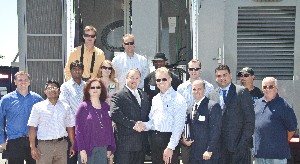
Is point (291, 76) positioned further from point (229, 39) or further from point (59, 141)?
point (59, 141)

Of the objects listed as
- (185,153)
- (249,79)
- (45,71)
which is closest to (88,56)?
(45,71)

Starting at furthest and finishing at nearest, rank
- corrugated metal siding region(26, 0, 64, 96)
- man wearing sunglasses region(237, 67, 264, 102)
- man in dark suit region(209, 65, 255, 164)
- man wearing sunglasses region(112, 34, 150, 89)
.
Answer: corrugated metal siding region(26, 0, 64, 96)
man wearing sunglasses region(112, 34, 150, 89)
man wearing sunglasses region(237, 67, 264, 102)
man in dark suit region(209, 65, 255, 164)

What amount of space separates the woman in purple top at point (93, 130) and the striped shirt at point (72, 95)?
480 mm

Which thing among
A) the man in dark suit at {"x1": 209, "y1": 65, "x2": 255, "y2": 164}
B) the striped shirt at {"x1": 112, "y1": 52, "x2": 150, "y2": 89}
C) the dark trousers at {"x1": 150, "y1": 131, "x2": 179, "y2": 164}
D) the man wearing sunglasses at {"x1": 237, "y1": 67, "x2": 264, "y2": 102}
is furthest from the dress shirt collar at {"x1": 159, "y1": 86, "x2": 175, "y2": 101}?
the man wearing sunglasses at {"x1": 237, "y1": 67, "x2": 264, "y2": 102}

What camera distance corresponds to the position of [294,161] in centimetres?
562

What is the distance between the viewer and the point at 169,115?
4.61 m

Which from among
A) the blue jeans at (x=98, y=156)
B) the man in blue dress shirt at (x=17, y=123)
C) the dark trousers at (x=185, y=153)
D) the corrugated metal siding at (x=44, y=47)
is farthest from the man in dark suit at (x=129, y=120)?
the corrugated metal siding at (x=44, y=47)

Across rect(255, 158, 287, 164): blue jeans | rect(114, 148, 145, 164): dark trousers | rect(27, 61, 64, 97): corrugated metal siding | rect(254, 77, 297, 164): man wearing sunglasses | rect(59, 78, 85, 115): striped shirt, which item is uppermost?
rect(27, 61, 64, 97): corrugated metal siding

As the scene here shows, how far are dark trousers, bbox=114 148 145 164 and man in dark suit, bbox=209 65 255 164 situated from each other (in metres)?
0.92

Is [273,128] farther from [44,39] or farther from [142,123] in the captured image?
[44,39]

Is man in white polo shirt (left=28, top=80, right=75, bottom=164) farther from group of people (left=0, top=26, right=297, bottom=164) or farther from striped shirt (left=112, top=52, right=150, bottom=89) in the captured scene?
striped shirt (left=112, top=52, right=150, bottom=89)

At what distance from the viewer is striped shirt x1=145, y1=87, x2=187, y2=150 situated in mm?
4559

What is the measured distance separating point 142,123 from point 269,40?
245cm

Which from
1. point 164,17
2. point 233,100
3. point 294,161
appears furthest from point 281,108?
point 164,17
